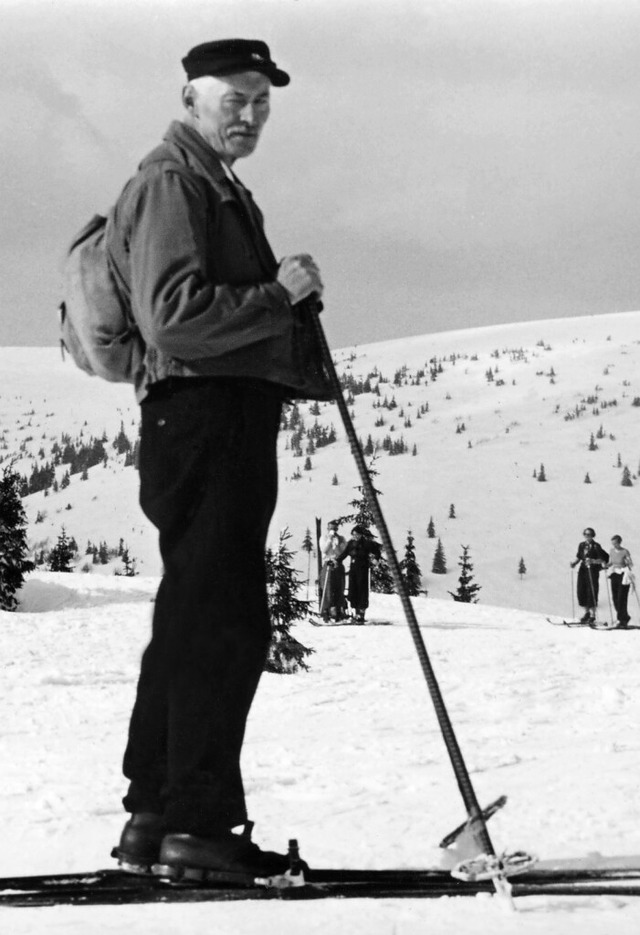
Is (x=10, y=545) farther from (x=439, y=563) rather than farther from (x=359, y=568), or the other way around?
(x=439, y=563)

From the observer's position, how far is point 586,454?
54344 millimetres

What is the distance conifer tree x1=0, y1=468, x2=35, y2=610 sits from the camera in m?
18.6

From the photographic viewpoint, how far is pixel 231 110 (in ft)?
8.59

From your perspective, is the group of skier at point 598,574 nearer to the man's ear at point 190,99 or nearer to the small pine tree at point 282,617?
the small pine tree at point 282,617

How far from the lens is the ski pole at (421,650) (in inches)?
A: 96.0

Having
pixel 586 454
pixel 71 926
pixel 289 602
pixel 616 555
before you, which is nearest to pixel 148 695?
pixel 71 926

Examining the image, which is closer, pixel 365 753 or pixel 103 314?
pixel 103 314

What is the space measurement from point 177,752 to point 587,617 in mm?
16097

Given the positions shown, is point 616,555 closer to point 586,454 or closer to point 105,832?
point 105,832

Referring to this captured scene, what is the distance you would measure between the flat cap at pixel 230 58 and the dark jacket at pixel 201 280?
15 centimetres

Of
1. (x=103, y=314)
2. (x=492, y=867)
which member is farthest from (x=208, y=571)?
(x=492, y=867)

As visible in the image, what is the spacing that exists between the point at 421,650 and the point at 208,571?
0.54 meters

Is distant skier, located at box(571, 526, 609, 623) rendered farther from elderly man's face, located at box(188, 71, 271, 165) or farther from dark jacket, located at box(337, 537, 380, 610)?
elderly man's face, located at box(188, 71, 271, 165)

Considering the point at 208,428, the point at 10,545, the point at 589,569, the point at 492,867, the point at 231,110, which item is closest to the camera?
the point at 492,867
